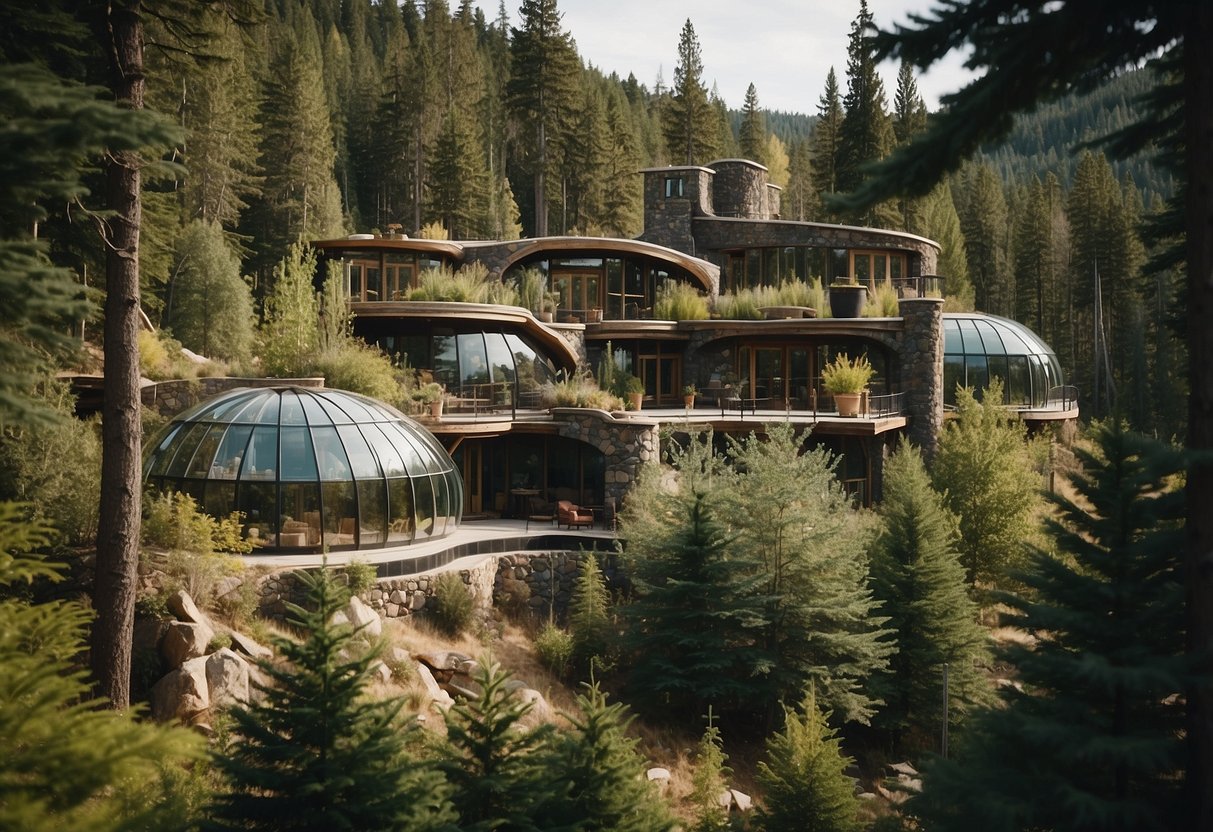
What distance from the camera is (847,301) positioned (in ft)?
89.6

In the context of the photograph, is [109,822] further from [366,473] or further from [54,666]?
[366,473]

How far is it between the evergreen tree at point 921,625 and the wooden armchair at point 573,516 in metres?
6.14

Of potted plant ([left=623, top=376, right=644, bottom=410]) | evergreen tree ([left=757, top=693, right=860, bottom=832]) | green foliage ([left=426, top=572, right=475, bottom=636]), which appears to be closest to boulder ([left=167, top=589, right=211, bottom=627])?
green foliage ([left=426, top=572, right=475, bottom=636])

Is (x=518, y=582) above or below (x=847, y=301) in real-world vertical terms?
below

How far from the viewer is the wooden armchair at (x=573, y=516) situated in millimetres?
20375

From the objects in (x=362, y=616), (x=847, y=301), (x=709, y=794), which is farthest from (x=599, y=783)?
(x=847, y=301)

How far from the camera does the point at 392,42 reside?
2370 inches

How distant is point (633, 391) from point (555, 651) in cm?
1051

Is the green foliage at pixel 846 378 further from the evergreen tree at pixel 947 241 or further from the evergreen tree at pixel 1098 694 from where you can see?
the evergreen tree at pixel 947 241

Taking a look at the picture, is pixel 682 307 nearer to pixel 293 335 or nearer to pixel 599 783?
pixel 293 335

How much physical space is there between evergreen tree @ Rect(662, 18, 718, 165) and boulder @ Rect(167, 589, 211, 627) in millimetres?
39446

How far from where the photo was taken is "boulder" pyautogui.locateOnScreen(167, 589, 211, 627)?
12.7 meters

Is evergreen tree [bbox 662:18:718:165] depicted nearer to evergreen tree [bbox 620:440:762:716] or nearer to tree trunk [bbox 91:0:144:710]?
evergreen tree [bbox 620:440:762:716]

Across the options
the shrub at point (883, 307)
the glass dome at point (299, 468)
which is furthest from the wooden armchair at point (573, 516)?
the shrub at point (883, 307)
